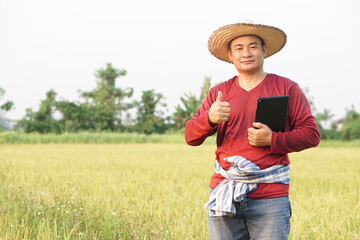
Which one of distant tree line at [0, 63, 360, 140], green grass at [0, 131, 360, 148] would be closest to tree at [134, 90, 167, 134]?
distant tree line at [0, 63, 360, 140]

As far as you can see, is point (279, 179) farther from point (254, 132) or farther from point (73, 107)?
point (73, 107)

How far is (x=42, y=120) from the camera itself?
2423cm

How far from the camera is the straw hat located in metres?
1.75

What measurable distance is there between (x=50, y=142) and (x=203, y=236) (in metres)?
13.7

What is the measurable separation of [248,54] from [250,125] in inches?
14.5

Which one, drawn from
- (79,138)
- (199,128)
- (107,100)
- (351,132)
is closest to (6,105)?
(79,138)

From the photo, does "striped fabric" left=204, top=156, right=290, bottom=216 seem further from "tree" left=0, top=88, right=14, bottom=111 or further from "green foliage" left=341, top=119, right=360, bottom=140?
"green foliage" left=341, top=119, right=360, bottom=140

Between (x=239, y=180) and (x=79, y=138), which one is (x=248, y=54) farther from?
(x=79, y=138)

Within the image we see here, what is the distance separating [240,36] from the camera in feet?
5.92

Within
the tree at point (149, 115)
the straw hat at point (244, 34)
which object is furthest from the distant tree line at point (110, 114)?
the straw hat at point (244, 34)

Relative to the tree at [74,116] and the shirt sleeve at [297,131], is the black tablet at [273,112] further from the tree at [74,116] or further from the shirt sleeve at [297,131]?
the tree at [74,116]

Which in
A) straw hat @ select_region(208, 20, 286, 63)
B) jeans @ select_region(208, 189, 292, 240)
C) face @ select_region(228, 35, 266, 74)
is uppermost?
straw hat @ select_region(208, 20, 286, 63)

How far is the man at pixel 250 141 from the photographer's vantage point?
162 cm

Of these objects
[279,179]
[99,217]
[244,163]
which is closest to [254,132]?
[244,163]
